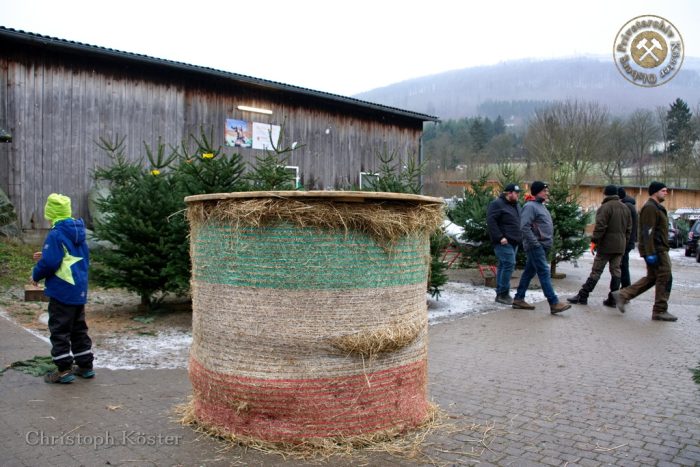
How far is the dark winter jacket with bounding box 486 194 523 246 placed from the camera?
34.4 ft

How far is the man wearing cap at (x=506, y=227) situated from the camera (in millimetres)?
10477

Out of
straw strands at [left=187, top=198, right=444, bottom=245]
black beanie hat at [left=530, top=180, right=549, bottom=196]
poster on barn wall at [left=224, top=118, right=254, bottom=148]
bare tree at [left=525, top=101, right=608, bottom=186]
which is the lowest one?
straw strands at [left=187, top=198, right=444, bottom=245]

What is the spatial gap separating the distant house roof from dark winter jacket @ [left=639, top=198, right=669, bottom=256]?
12.5 m

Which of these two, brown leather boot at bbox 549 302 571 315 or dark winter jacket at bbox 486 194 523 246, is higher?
dark winter jacket at bbox 486 194 523 246

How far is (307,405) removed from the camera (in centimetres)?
412

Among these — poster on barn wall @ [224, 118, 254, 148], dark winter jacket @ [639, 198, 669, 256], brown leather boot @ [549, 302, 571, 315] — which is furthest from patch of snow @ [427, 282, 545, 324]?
poster on barn wall @ [224, 118, 254, 148]

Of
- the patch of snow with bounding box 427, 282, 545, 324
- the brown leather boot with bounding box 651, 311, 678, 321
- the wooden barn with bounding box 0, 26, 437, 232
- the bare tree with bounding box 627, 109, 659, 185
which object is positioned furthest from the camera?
the bare tree with bounding box 627, 109, 659, 185

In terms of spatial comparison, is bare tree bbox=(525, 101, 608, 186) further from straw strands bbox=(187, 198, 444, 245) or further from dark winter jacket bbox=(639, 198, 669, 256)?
straw strands bbox=(187, 198, 444, 245)

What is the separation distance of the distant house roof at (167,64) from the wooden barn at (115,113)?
0.03 metres

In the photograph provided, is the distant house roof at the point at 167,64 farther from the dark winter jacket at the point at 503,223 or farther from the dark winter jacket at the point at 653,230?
the dark winter jacket at the point at 653,230

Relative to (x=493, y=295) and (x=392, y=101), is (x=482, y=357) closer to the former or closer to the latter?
(x=493, y=295)

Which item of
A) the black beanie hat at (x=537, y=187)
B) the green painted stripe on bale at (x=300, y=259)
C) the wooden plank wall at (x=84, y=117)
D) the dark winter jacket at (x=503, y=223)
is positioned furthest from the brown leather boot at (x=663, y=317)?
the green painted stripe on bale at (x=300, y=259)

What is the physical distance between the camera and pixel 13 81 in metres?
14.4

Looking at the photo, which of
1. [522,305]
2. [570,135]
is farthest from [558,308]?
[570,135]
